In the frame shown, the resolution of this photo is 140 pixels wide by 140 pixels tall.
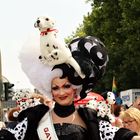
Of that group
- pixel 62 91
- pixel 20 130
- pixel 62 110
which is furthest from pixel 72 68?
pixel 20 130

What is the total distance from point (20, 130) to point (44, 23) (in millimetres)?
775

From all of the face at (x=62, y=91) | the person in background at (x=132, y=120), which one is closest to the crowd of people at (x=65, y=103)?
the face at (x=62, y=91)

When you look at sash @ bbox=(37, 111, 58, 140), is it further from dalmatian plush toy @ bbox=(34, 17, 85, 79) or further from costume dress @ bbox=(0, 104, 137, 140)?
dalmatian plush toy @ bbox=(34, 17, 85, 79)

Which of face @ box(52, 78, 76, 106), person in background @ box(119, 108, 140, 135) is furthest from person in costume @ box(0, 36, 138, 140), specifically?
person in background @ box(119, 108, 140, 135)

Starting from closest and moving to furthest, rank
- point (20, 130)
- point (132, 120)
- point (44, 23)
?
1. point (44, 23)
2. point (20, 130)
3. point (132, 120)

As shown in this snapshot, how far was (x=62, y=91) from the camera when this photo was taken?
4.53 meters

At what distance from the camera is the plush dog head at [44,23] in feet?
14.4

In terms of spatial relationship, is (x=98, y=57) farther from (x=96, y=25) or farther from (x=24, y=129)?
(x=96, y=25)

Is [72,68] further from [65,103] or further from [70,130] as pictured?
[70,130]

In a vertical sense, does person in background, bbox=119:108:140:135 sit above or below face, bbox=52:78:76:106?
below

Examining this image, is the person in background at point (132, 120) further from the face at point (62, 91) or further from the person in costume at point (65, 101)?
the face at point (62, 91)

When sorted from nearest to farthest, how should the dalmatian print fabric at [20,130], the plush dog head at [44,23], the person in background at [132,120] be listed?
the plush dog head at [44,23]
the dalmatian print fabric at [20,130]
the person in background at [132,120]

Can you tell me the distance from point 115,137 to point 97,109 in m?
0.32

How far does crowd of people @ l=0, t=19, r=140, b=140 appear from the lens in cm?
446
